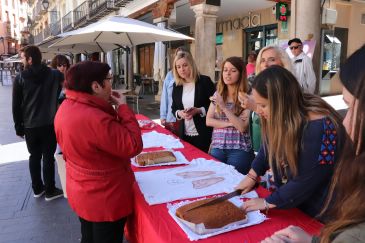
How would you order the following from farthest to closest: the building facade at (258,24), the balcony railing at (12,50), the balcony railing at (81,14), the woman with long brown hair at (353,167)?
the balcony railing at (12,50) → the balcony railing at (81,14) → the building facade at (258,24) → the woman with long brown hair at (353,167)

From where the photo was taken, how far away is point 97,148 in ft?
6.11

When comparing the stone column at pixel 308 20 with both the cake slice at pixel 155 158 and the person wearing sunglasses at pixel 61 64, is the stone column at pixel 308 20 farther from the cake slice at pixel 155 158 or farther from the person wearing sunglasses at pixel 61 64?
the cake slice at pixel 155 158

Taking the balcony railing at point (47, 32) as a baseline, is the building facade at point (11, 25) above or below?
above

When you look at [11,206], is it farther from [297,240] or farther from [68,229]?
[297,240]

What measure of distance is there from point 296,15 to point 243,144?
394 cm

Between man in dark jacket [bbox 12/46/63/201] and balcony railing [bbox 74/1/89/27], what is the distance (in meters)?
18.5

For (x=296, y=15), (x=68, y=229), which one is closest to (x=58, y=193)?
(x=68, y=229)

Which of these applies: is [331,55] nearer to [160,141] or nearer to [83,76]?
[160,141]

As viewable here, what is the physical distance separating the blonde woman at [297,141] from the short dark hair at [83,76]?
93 cm

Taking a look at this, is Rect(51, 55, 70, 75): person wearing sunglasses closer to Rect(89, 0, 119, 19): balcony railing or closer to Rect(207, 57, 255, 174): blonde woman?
Rect(207, 57, 255, 174): blonde woman

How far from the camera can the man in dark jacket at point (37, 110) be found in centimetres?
377

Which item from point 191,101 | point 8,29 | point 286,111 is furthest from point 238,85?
point 8,29

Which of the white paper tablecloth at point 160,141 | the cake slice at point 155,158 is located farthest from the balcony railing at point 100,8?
the cake slice at point 155,158

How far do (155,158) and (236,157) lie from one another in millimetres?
708
